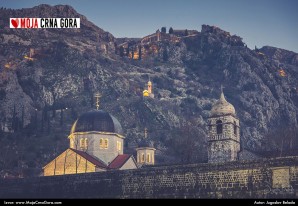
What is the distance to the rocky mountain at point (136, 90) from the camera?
368ft

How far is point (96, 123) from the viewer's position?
60.7m

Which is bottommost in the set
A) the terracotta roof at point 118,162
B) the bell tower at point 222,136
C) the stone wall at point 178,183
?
the stone wall at point 178,183

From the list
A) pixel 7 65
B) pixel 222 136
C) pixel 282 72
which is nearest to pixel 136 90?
pixel 7 65

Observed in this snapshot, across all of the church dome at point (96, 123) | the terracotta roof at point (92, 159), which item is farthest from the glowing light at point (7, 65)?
the terracotta roof at point (92, 159)

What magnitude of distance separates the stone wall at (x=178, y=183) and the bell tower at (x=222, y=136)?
36.8ft

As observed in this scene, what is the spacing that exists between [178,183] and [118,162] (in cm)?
1436

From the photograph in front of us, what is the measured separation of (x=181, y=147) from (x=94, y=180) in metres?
56.9

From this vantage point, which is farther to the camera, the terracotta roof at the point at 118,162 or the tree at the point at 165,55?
the tree at the point at 165,55

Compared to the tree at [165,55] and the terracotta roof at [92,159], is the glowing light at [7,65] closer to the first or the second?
the tree at [165,55]

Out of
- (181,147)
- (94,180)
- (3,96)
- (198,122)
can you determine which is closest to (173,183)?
(94,180)

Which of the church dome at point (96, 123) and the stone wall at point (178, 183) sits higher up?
the church dome at point (96, 123)

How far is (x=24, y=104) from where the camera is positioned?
130 m

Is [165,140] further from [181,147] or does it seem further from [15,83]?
[15,83]

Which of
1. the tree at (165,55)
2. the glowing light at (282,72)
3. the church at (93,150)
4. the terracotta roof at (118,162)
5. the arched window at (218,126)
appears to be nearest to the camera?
the church at (93,150)
